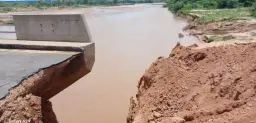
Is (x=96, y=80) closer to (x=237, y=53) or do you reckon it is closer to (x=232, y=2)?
(x=237, y=53)

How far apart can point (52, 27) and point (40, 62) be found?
7.27ft

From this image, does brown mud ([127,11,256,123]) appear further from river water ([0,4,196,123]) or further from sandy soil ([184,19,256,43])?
sandy soil ([184,19,256,43])

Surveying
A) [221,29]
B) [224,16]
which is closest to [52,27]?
[221,29]

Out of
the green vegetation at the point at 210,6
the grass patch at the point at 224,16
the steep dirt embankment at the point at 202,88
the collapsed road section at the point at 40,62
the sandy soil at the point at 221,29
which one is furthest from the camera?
the green vegetation at the point at 210,6

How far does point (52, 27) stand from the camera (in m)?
9.45

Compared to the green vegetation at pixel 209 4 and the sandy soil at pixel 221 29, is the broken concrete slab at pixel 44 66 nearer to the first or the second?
the sandy soil at pixel 221 29

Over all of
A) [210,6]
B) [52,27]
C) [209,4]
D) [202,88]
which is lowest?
[210,6]

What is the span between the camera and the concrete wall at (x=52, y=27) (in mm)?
9133

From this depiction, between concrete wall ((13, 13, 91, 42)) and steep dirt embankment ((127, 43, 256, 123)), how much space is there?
2.31 meters

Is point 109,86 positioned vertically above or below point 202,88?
below

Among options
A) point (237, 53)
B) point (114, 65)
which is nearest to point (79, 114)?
point (237, 53)

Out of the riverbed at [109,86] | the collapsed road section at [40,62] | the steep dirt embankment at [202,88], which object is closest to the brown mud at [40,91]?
the collapsed road section at [40,62]

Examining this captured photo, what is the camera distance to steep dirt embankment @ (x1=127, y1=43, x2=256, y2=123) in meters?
5.55

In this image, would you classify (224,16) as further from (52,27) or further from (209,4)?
(52,27)
